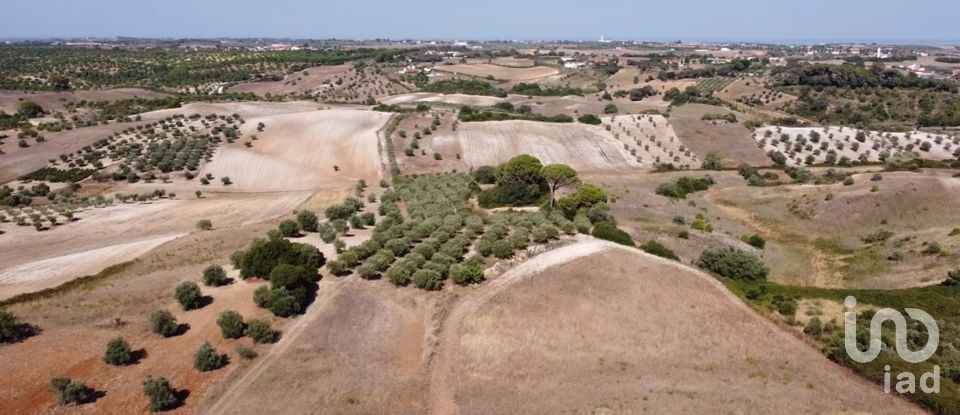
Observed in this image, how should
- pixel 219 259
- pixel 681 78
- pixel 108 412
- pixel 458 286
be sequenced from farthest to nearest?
pixel 681 78 < pixel 219 259 < pixel 458 286 < pixel 108 412

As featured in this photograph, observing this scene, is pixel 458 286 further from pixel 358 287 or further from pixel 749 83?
pixel 749 83

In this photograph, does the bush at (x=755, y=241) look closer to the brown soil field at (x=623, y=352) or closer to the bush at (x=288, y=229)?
the brown soil field at (x=623, y=352)

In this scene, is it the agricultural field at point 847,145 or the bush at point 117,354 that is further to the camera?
the agricultural field at point 847,145

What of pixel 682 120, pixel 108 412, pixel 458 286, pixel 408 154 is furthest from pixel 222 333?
pixel 682 120

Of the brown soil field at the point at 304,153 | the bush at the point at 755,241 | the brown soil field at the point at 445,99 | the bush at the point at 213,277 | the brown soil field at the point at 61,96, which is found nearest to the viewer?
the bush at the point at 213,277

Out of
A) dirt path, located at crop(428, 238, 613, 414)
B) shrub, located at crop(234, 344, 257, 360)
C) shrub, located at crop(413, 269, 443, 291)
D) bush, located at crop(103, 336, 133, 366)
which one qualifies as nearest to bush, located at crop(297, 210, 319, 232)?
shrub, located at crop(413, 269, 443, 291)

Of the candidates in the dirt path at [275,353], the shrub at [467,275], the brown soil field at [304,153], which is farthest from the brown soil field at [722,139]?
the dirt path at [275,353]

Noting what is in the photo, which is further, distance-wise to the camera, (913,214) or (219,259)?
(913,214)
